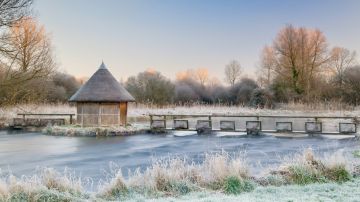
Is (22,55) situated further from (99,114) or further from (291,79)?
(291,79)

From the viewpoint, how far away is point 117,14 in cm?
1992

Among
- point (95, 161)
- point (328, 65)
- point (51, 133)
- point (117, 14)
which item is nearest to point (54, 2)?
point (117, 14)

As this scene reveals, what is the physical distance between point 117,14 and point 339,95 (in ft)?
80.9

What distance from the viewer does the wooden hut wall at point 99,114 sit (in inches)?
802

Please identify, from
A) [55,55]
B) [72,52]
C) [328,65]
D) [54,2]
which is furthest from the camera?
[328,65]

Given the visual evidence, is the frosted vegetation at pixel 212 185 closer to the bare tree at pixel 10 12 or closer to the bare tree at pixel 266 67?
the bare tree at pixel 10 12

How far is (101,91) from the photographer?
2056cm

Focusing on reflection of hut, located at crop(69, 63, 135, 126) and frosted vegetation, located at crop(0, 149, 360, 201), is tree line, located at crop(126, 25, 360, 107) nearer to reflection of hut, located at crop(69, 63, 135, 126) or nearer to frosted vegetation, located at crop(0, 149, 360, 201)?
reflection of hut, located at crop(69, 63, 135, 126)

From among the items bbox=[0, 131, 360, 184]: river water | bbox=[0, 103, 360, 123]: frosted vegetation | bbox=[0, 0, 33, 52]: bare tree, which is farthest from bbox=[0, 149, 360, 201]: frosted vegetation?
bbox=[0, 103, 360, 123]: frosted vegetation

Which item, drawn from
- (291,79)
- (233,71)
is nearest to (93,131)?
(291,79)

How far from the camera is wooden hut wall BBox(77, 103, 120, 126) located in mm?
20359

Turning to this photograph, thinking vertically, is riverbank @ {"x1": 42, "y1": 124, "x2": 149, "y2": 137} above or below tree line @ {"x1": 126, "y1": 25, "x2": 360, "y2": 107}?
below

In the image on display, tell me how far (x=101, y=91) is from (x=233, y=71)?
3939cm

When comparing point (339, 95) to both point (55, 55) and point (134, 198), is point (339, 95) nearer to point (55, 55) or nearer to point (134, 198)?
point (55, 55)
